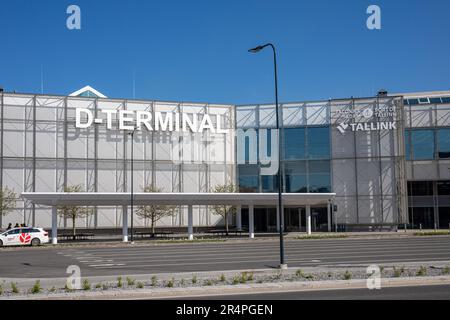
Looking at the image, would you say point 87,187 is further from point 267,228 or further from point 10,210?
point 267,228

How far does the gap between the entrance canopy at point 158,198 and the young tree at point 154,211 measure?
1054 cm

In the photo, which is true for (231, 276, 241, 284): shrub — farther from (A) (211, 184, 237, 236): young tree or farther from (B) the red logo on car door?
(A) (211, 184, 237, 236): young tree

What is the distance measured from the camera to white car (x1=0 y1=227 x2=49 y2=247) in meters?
41.8

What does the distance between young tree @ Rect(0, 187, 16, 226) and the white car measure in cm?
1347

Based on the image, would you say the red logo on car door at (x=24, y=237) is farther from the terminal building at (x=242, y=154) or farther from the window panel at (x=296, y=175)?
the window panel at (x=296, y=175)

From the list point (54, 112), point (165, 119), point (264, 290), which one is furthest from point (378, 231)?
point (264, 290)

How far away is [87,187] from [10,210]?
8.45 meters

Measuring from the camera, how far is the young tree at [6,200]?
55031 mm

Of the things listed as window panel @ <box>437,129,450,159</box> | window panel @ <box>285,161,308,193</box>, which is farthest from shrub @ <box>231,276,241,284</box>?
window panel @ <box>437,129,450,159</box>

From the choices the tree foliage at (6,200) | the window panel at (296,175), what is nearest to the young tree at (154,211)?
the tree foliage at (6,200)

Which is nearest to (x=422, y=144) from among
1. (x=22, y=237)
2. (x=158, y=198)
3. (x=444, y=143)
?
(x=444, y=143)

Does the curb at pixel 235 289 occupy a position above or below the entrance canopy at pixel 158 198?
below

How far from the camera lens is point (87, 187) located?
202 ft
